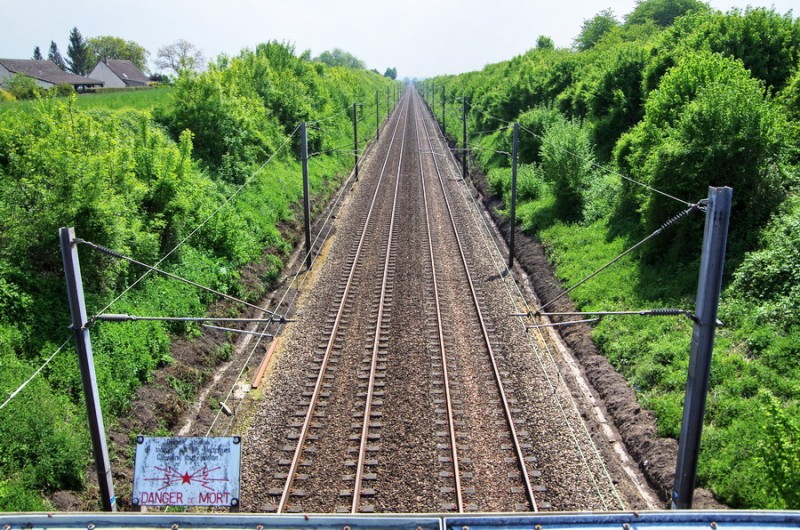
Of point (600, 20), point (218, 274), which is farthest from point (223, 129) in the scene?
point (600, 20)

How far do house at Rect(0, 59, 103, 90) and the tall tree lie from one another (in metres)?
42.4

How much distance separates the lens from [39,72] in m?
61.6

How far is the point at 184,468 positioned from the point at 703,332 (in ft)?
23.8

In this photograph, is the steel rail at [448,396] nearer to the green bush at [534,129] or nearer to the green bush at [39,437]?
the green bush at [39,437]

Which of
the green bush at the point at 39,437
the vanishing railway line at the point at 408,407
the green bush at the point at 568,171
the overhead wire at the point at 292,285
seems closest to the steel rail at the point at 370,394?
the vanishing railway line at the point at 408,407

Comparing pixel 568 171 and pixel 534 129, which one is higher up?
pixel 534 129

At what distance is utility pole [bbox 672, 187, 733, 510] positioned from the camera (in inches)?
301

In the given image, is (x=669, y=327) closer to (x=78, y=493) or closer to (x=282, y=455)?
(x=282, y=455)

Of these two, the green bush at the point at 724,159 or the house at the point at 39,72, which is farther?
the house at the point at 39,72

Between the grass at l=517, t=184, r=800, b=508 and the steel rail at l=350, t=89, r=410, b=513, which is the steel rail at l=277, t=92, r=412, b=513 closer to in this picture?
the steel rail at l=350, t=89, r=410, b=513

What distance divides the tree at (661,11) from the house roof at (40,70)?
60.3 metres

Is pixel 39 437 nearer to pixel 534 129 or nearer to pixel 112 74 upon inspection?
pixel 534 129

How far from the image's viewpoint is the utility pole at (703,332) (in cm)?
765

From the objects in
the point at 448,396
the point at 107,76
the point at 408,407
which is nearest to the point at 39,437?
the point at 408,407
